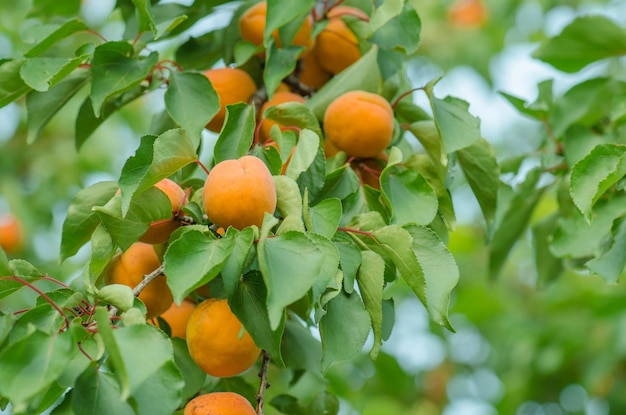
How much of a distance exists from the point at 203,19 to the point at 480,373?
120 inches

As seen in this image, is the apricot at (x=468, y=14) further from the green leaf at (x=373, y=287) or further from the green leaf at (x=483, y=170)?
the green leaf at (x=373, y=287)

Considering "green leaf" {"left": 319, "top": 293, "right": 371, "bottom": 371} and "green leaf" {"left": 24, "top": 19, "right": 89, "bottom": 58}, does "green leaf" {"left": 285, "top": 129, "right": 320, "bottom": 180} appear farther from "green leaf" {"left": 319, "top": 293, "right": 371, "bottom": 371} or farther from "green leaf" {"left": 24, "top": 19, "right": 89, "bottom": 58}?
"green leaf" {"left": 24, "top": 19, "right": 89, "bottom": 58}

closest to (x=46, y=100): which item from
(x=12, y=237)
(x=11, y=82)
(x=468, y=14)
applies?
(x=11, y=82)

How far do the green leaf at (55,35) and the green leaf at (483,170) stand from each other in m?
0.56

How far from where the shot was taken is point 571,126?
1.43 metres

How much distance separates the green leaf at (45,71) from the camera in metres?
1.03

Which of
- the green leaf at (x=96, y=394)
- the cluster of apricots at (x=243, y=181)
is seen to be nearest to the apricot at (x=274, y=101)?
the cluster of apricots at (x=243, y=181)

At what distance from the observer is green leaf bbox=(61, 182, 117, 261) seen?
101cm

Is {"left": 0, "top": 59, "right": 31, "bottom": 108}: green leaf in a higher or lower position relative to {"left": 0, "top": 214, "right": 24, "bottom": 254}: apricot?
higher

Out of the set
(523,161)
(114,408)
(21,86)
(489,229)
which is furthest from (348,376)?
(114,408)

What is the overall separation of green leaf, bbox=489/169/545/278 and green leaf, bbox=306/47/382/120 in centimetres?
39

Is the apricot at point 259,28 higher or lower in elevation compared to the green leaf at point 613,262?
higher

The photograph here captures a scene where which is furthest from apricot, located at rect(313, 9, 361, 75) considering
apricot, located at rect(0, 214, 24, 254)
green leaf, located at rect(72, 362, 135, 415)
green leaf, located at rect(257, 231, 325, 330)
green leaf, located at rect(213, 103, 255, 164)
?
apricot, located at rect(0, 214, 24, 254)

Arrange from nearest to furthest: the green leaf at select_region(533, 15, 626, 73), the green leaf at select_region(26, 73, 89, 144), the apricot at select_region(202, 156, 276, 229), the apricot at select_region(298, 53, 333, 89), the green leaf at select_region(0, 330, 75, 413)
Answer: the green leaf at select_region(0, 330, 75, 413)
the apricot at select_region(202, 156, 276, 229)
the green leaf at select_region(26, 73, 89, 144)
the apricot at select_region(298, 53, 333, 89)
the green leaf at select_region(533, 15, 626, 73)
